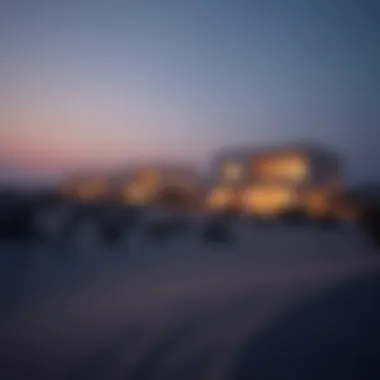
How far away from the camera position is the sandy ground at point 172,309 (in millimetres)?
3904

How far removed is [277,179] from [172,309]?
400 inches

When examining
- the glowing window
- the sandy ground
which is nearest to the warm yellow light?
the glowing window

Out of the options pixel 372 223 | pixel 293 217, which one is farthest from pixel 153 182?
pixel 372 223

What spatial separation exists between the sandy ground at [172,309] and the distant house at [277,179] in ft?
15.9

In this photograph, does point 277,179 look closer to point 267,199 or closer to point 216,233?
point 267,199

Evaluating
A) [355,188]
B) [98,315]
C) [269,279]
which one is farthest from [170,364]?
[355,188]

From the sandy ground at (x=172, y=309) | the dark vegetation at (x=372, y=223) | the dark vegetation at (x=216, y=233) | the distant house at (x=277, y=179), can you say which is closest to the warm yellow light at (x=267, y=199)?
the distant house at (x=277, y=179)

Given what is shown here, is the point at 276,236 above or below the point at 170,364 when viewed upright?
above

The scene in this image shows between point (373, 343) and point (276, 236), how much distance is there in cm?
638

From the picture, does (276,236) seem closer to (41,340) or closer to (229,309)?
(229,309)

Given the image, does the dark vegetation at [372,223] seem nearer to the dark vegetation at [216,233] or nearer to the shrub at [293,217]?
the shrub at [293,217]

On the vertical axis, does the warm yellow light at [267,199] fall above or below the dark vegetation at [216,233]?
above

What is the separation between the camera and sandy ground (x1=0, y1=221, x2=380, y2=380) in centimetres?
390

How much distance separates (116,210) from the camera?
11242 mm
